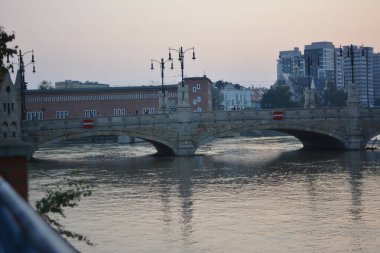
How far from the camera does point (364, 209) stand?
20.6 meters

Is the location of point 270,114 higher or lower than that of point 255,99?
lower

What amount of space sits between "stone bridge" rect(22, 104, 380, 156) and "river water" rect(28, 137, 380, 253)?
8598 mm

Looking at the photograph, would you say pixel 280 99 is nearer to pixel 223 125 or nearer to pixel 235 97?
pixel 235 97

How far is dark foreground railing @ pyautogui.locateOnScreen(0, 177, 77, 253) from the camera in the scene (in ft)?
2.61

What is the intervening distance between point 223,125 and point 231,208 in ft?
96.9

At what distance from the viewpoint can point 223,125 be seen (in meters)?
51.5

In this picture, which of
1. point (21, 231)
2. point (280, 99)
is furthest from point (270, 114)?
point (280, 99)

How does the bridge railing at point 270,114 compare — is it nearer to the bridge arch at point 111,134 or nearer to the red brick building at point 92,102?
the bridge arch at point 111,134

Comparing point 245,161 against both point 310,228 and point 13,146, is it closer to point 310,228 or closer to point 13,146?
point 310,228

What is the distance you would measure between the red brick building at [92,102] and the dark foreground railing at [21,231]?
3915 inches

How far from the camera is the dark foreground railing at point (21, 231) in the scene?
0.79 m

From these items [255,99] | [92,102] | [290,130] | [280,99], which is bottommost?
[290,130]

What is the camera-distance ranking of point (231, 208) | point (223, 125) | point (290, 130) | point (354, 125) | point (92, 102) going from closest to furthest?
1. point (231, 208)
2. point (223, 125)
3. point (354, 125)
4. point (290, 130)
5. point (92, 102)

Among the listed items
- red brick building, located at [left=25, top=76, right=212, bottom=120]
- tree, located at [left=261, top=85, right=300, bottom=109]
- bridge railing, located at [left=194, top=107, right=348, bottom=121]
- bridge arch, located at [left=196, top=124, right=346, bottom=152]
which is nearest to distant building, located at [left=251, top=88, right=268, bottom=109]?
tree, located at [left=261, top=85, right=300, bottom=109]
